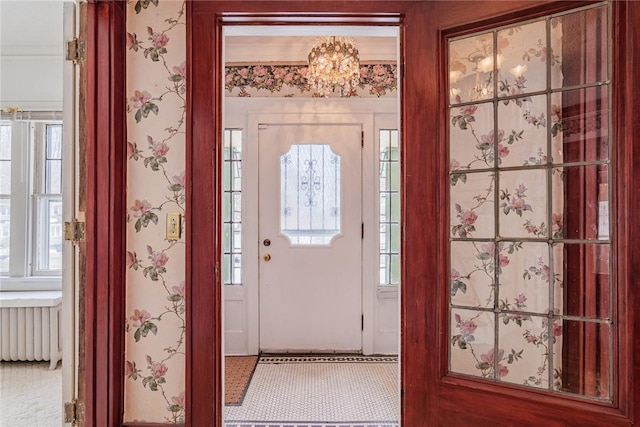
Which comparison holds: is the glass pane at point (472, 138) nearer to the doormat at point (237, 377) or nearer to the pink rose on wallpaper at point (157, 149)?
the pink rose on wallpaper at point (157, 149)

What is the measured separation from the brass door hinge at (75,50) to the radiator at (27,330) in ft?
7.23

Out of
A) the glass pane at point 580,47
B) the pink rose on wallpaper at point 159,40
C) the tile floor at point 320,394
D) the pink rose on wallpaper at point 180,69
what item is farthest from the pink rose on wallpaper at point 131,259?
the glass pane at point 580,47

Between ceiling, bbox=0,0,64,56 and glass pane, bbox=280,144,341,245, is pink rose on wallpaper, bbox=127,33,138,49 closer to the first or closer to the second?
ceiling, bbox=0,0,64,56

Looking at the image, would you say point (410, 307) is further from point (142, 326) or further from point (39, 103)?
point (39, 103)

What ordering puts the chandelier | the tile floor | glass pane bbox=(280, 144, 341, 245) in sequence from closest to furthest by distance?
the tile floor, the chandelier, glass pane bbox=(280, 144, 341, 245)

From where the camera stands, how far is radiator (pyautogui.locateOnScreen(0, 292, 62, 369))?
287 centimetres

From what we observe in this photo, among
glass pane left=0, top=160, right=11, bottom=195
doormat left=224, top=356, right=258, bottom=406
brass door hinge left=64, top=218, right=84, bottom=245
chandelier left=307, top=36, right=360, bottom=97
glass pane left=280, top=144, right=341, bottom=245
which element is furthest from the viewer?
glass pane left=0, top=160, right=11, bottom=195

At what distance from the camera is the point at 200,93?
5.04 ft

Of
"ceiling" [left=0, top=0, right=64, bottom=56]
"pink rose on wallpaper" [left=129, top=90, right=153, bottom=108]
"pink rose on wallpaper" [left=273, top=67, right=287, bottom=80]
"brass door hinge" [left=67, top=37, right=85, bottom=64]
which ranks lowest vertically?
"pink rose on wallpaper" [left=129, top=90, right=153, bottom=108]

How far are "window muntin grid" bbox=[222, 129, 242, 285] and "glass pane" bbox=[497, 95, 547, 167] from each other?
221 centimetres

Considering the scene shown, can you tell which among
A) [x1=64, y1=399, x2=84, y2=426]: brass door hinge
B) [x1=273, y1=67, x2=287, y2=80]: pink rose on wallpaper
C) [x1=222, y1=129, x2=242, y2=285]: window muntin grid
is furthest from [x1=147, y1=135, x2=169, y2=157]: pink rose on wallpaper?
[x1=273, y1=67, x2=287, y2=80]: pink rose on wallpaper

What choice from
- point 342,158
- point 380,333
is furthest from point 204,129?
point 380,333

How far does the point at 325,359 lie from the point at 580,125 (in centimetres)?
246

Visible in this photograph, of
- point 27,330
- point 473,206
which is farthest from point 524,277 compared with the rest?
point 27,330
